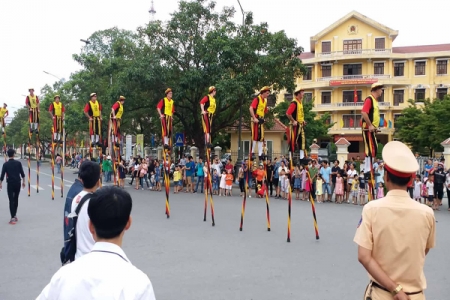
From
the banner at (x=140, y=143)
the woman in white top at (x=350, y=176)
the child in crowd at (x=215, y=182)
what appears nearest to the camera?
the woman in white top at (x=350, y=176)

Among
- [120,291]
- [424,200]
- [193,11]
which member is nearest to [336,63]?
[193,11]

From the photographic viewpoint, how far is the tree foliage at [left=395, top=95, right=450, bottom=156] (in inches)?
1310

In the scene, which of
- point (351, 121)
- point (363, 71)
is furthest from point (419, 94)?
point (351, 121)

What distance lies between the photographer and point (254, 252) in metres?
8.98

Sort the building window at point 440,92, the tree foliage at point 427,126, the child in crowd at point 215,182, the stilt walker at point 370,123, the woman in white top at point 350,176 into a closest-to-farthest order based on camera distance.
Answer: the stilt walker at point 370,123 < the woman in white top at point 350,176 < the child in crowd at point 215,182 < the tree foliage at point 427,126 < the building window at point 440,92

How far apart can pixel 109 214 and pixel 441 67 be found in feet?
160

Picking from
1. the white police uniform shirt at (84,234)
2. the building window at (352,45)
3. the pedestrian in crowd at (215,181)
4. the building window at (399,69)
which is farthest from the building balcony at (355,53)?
the white police uniform shirt at (84,234)

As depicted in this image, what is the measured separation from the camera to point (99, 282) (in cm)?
201

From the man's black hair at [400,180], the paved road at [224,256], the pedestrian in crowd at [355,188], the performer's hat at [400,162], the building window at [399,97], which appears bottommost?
the paved road at [224,256]

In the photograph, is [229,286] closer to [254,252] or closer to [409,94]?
[254,252]

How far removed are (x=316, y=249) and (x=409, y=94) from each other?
41467mm

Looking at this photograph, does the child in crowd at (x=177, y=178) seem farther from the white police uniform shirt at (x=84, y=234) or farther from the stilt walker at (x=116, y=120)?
the white police uniform shirt at (x=84, y=234)

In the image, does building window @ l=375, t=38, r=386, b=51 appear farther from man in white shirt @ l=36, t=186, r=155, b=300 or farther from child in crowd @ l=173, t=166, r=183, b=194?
man in white shirt @ l=36, t=186, r=155, b=300

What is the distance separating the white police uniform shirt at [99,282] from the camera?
199 centimetres
